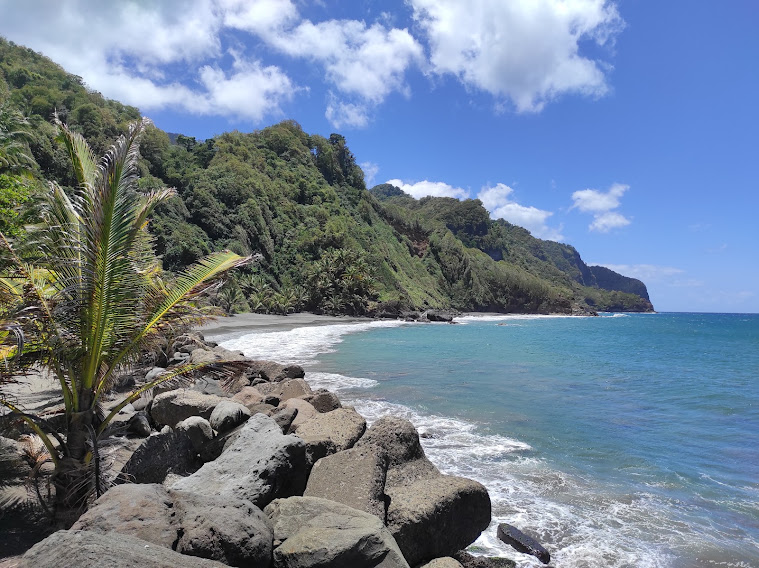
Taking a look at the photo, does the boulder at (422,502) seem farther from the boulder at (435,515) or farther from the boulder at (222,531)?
the boulder at (222,531)

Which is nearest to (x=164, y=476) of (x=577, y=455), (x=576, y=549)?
(x=576, y=549)

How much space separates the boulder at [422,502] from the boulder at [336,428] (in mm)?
632

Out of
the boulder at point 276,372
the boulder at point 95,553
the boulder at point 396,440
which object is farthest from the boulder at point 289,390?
the boulder at point 95,553

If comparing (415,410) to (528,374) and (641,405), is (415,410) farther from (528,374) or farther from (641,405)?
(528,374)

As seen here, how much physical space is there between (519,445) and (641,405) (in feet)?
25.7

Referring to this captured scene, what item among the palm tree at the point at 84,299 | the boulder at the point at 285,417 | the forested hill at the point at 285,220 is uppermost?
the forested hill at the point at 285,220

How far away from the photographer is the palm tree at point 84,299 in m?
4.81

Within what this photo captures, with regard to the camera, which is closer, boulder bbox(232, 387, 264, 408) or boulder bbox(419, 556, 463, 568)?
boulder bbox(419, 556, 463, 568)

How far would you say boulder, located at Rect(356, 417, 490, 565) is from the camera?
15.4ft

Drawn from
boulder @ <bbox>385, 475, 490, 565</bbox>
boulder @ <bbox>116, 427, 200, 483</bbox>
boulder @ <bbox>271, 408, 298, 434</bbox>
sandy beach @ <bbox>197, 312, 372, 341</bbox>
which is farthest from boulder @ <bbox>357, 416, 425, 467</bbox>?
sandy beach @ <bbox>197, 312, 372, 341</bbox>

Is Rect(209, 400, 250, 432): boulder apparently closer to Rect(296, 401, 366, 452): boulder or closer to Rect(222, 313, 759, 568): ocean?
Rect(296, 401, 366, 452): boulder

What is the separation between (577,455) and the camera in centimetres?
966

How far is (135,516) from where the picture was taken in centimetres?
331

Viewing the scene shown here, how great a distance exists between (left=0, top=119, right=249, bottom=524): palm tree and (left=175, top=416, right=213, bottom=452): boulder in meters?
1.09
